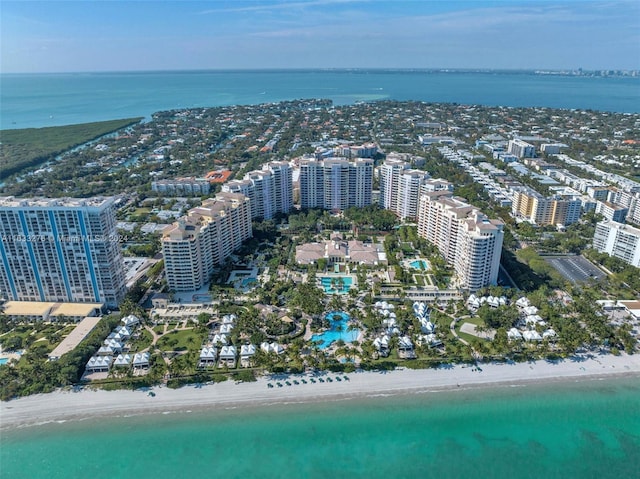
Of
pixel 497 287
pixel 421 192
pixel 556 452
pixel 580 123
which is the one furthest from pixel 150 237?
pixel 580 123

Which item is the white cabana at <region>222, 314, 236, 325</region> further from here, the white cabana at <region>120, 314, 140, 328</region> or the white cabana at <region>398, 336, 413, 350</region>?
the white cabana at <region>398, 336, 413, 350</region>

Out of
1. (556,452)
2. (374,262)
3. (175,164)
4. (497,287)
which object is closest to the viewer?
(556,452)

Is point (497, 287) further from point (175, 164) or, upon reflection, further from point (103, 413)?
point (175, 164)

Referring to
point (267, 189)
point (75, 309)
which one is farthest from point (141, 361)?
point (267, 189)

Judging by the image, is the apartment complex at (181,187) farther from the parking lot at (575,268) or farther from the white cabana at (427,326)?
the parking lot at (575,268)

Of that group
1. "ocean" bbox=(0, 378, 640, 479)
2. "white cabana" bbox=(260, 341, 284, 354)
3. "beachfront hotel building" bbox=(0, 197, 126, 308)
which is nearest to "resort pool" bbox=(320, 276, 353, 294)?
"white cabana" bbox=(260, 341, 284, 354)
